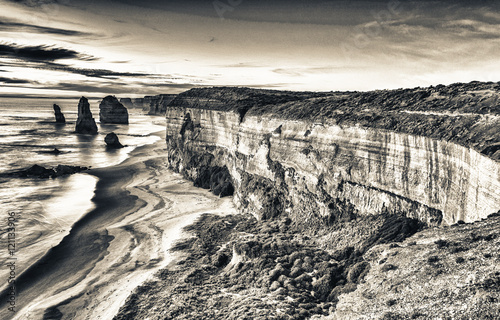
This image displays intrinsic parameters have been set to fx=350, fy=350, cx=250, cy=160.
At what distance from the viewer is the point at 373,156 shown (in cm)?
1720

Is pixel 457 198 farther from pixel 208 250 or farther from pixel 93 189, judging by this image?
pixel 93 189

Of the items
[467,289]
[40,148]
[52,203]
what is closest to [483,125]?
[467,289]

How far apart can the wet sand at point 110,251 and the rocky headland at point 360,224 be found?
5.10 feet

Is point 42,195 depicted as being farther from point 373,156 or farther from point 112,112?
point 112,112

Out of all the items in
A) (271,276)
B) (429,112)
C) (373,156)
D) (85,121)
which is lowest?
(271,276)

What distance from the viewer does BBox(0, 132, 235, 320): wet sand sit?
16.5 meters

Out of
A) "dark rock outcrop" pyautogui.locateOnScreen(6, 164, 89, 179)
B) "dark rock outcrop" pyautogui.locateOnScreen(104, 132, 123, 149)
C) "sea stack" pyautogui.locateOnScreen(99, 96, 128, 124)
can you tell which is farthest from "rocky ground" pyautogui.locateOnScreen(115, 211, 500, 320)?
"sea stack" pyautogui.locateOnScreen(99, 96, 128, 124)

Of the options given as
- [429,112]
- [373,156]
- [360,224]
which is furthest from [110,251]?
[429,112]

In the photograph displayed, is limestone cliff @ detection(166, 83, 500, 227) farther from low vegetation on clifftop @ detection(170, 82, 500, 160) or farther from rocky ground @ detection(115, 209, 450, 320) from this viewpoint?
rocky ground @ detection(115, 209, 450, 320)

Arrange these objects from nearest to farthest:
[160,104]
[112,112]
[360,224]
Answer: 1. [360,224]
2. [112,112]
3. [160,104]

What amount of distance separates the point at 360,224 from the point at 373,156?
3.38 m

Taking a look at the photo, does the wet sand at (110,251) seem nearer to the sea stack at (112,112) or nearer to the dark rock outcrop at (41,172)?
the dark rock outcrop at (41,172)

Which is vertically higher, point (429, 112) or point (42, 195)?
point (429, 112)

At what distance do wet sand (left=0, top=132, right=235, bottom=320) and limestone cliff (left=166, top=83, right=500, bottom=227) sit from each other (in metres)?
5.52
